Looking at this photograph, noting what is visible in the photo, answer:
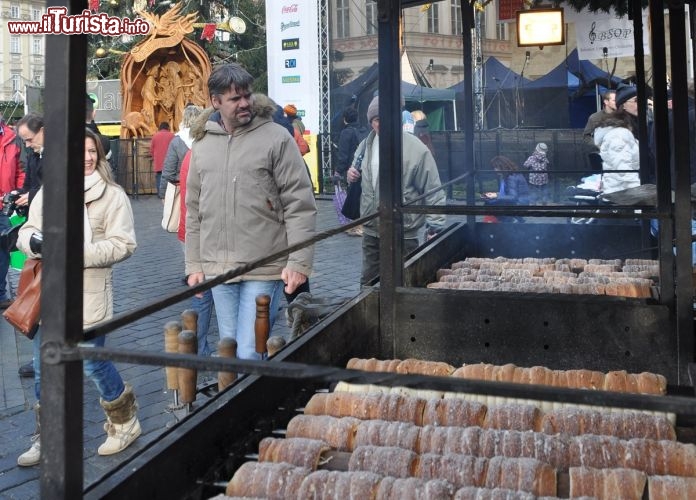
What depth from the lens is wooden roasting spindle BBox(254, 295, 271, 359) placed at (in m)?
4.36

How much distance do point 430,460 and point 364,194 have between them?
16.2ft

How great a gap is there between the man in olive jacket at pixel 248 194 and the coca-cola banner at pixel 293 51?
51.1ft

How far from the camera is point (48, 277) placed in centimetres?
148

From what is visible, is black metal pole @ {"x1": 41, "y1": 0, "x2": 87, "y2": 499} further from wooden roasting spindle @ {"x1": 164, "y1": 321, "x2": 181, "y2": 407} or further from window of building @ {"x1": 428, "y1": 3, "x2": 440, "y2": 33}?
window of building @ {"x1": 428, "y1": 3, "x2": 440, "y2": 33}

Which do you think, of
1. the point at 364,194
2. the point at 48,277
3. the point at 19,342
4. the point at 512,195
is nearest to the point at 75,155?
the point at 48,277

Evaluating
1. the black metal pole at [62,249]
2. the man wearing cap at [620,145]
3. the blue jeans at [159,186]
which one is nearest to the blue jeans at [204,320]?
the blue jeans at [159,186]

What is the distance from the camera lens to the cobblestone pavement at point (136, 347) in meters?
4.41

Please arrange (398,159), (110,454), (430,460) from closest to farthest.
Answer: (430,460)
(398,159)
(110,454)

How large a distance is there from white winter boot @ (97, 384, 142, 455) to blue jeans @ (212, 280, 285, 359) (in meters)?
→ 0.68

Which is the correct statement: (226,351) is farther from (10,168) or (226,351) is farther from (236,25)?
(236,25)

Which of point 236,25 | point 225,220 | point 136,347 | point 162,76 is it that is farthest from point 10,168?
point 236,25

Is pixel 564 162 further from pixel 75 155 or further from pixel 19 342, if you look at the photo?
pixel 75 155

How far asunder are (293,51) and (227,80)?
16237 millimetres

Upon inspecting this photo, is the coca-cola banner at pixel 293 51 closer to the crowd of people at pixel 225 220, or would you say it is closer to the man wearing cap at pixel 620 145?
the man wearing cap at pixel 620 145
